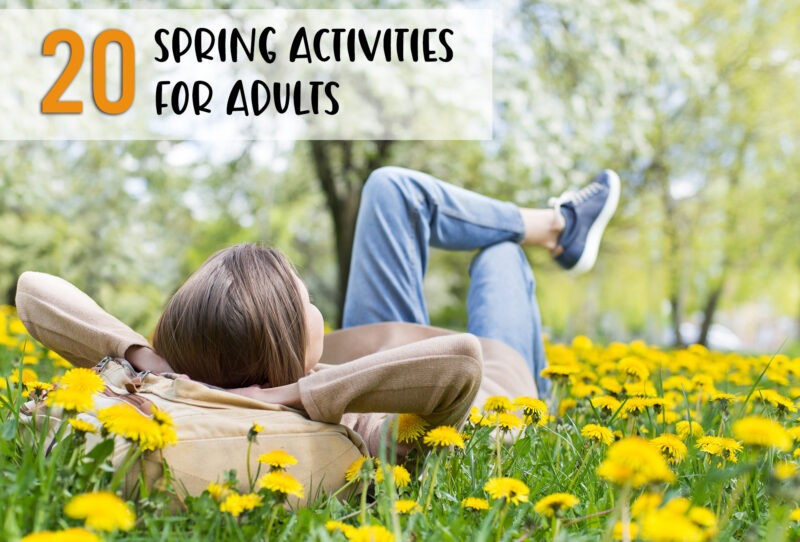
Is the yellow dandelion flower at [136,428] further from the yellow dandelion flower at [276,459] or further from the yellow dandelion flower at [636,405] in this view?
the yellow dandelion flower at [636,405]

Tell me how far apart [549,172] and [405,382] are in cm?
601

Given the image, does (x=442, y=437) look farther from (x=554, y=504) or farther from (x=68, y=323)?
(x=68, y=323)

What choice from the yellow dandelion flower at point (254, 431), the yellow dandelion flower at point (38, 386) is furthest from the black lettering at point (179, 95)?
the yellow dandelion flower at point (254, 431)

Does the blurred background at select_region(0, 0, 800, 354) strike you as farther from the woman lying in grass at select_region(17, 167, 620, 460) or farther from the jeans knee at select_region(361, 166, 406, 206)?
the jeans knee at select_region(361, 166, 406, 206)

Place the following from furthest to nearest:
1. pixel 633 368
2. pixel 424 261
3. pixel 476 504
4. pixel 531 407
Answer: pixel 424 261 → pixel 633 368 → pixel 531 407 → pixel 476 504

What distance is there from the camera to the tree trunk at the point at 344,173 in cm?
916

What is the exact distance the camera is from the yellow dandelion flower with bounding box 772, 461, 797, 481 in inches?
43.5

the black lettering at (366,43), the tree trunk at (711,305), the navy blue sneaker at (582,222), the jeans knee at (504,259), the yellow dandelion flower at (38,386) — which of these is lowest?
the tree trunk at (711,305)

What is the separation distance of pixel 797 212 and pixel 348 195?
8.58 meters

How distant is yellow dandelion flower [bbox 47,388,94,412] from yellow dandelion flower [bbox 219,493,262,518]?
0.82 ft

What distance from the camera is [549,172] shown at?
279 inches

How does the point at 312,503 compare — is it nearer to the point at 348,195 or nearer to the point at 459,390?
the point at 459,390

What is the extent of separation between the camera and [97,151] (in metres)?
9.08

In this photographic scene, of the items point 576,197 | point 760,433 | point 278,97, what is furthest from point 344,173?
point 760,433
